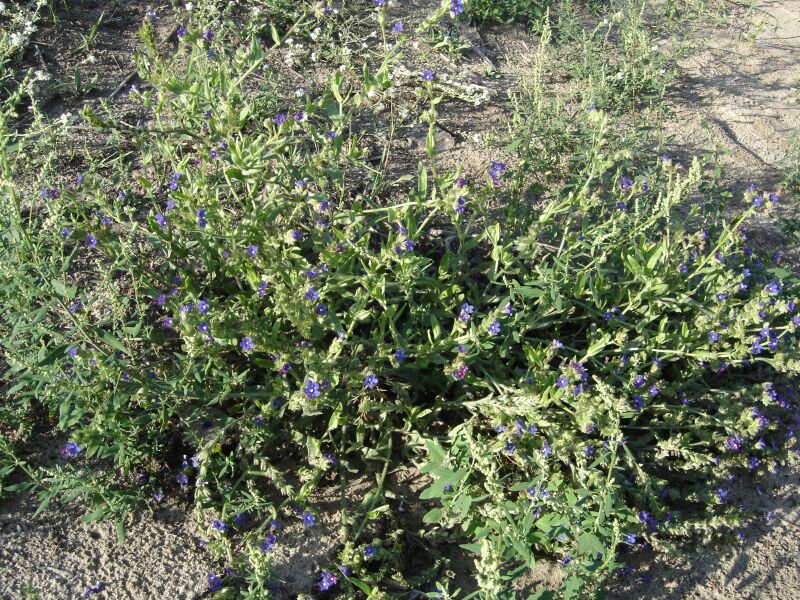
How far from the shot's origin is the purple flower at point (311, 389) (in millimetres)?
2742

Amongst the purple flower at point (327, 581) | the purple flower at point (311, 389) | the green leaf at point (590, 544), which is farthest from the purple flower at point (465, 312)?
the purple flower at point (327, 581)

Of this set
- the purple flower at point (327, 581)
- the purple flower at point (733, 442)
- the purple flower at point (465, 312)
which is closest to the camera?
the purple flower at point (327, 581)

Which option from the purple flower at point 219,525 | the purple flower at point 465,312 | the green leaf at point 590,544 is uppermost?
the purple flower at point 465,312

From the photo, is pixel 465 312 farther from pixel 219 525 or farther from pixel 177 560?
pixel 177 560

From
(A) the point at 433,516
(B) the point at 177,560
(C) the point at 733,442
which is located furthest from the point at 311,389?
(C) the point at 733,442

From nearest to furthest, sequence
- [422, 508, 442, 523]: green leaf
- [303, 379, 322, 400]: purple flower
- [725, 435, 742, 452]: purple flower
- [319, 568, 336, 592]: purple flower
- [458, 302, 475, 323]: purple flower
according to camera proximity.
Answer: [303, 379, 322, 400]: purple flower → [319, 568, 336, 592]: purple flower → [422, 508, 442, 523]: green leaf → [458, 302, 475, 323]: purple flower → [725, 435, 742, 452]: purple flower

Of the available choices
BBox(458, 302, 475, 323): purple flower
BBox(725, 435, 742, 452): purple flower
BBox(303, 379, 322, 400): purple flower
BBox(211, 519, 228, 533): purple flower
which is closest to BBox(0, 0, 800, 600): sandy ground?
BBox(211, 519, 228, 533): purple flower

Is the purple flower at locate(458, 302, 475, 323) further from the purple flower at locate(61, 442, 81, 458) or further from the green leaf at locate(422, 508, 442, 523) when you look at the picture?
the purple flower at locate(61, 442, 81, 458)

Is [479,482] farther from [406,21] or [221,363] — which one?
[406,21]

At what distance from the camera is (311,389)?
2754 millimetres

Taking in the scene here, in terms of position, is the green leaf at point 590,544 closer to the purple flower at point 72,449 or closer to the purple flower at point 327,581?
the purple flower at point 327,581

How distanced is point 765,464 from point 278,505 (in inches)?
→ 86.5

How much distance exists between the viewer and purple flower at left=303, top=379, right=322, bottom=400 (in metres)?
2.74

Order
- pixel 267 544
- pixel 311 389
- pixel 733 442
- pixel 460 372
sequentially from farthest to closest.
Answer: pixel 733 442 → pixel 460 372 → pixel 267 544 → pixel 311 389
